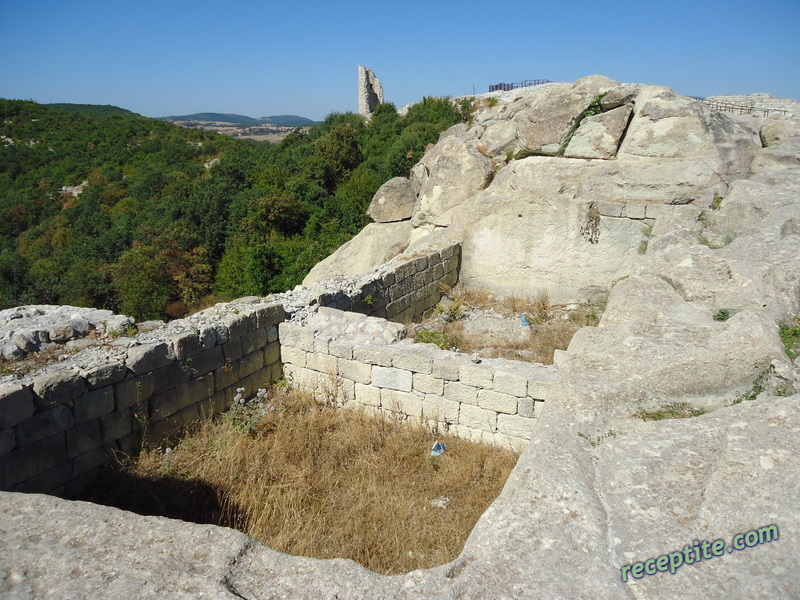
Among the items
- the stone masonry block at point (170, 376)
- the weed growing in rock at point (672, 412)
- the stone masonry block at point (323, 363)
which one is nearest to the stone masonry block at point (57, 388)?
the stone masonry block at point (170, 376)

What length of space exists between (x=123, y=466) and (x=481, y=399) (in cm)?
325

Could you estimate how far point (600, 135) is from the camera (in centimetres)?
866

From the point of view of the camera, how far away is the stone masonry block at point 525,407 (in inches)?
181

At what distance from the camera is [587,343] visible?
394 centimetres

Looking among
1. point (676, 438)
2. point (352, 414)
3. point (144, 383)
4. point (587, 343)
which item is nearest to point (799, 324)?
point (587, 343)

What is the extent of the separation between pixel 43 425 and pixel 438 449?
328 centimetres

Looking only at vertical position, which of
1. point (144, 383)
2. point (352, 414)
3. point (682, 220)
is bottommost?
point (352, 414)

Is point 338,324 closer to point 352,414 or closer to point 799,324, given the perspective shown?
point 352,414

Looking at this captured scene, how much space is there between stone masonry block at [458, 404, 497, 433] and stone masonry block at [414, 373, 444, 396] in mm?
291

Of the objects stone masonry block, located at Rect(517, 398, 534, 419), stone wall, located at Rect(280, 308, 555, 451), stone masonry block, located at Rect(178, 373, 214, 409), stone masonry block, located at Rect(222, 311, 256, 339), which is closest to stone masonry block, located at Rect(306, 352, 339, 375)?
stone wall, located at Rect(280, 308, 555, 451)

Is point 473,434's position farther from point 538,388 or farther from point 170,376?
point 170,376

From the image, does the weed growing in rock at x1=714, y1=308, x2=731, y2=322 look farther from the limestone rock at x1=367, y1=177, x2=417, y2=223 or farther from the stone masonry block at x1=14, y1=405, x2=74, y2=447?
the limestone rock at x1=367, y1=177, x2=417, y2=223

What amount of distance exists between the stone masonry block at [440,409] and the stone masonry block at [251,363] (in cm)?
197

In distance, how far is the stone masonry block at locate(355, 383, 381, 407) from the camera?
5344 mm
